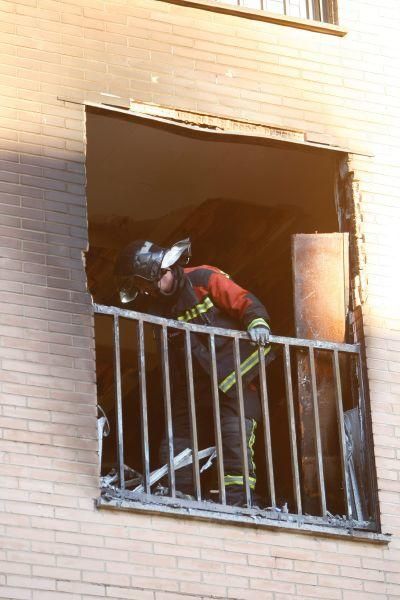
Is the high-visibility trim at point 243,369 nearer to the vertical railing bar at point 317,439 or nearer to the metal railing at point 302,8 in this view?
the vertical railing bar at point 317,439

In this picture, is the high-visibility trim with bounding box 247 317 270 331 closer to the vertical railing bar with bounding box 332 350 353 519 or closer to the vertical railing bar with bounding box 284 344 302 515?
the vertical railing bar with bounding box 284 344 302 515

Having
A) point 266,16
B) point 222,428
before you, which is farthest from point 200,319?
point 266,16

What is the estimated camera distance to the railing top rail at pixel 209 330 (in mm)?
11531

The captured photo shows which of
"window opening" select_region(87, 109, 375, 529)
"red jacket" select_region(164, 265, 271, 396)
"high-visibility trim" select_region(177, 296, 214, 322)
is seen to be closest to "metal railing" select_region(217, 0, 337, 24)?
"window opening" select_region(87, 109, 375, 529)

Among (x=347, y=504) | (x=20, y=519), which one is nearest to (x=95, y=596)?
(x=20, y=519)

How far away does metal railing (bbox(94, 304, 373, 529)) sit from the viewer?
11242 mm

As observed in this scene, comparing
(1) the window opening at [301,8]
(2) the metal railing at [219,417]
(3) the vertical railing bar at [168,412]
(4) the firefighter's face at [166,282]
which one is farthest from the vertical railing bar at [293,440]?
(1) the window opening at [301,8]

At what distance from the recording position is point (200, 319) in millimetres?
12266

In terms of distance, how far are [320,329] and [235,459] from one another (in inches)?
45.5

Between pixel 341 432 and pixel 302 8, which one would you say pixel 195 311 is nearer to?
pixel 341 432

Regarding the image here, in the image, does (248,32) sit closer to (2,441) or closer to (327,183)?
(327,183)

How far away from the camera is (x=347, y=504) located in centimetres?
1175

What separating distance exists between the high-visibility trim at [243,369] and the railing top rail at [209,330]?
0.18 metres

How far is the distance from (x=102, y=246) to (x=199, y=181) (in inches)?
59.4
